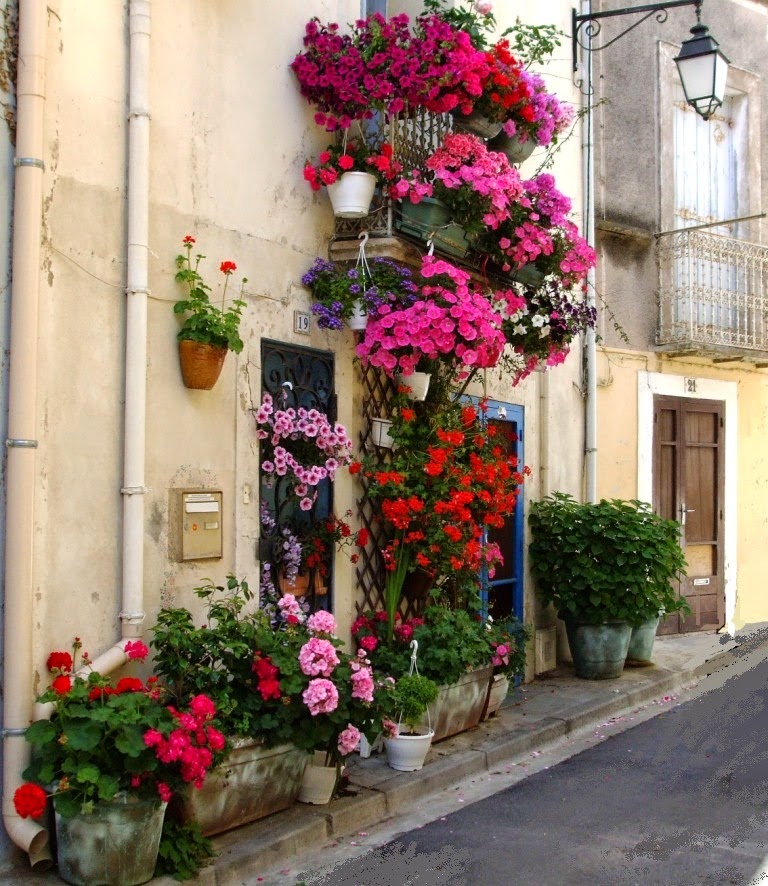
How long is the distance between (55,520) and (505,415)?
16.4 ft

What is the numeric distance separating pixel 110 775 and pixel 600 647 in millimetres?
5673

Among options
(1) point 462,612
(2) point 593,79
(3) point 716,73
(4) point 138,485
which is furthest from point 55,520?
(2) point 593,79

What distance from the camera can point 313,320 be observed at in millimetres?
6590

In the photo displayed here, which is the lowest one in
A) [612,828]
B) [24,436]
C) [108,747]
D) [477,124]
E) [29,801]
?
[612,828]

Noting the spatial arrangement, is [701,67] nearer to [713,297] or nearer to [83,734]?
[713,297]

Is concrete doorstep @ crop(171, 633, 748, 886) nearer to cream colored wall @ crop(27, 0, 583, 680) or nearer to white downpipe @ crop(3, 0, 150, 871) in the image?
white downpipe @ crop(3, 0, 150, 871)

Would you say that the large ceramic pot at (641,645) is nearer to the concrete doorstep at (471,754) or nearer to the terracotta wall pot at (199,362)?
the concrete doorstep at (471,754)

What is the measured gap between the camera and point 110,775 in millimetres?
4262

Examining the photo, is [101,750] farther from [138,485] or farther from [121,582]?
[138,485]

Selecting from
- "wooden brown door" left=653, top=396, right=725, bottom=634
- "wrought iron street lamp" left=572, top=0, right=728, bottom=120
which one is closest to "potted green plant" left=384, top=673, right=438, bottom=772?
"wrought iron street lamp" left=572, top=0, right=728, bottom=120

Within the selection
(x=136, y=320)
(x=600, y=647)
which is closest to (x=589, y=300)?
(x=600, y=647)

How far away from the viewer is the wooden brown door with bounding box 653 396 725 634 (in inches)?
464

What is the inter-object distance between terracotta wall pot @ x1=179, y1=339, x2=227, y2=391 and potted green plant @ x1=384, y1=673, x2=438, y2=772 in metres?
2.09

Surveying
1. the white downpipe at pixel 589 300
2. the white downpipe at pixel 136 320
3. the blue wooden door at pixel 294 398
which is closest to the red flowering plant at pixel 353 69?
the white downpipe at pixel 136 320
